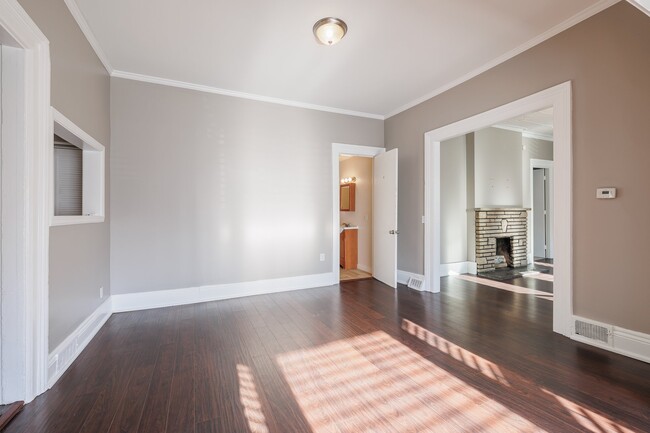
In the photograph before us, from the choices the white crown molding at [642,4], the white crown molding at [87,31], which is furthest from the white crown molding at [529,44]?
the white crown molding at [87,31]

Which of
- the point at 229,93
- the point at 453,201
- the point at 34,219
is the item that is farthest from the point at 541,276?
the point at 34,219

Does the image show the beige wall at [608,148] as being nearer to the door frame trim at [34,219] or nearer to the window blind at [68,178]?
the door frame trim at [34,219]

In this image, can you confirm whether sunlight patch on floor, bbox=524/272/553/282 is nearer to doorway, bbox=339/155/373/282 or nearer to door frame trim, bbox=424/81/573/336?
door frame trim, bbox=424/81/573/336

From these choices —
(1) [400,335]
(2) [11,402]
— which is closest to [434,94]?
(1) [400,335]

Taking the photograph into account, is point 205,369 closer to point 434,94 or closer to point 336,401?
point 336,401

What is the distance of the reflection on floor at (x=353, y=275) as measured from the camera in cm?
501

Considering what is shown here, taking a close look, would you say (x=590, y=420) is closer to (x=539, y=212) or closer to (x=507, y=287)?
(x=507, y=287)

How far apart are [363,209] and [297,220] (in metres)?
2.00

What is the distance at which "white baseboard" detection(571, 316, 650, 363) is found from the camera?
2129mm

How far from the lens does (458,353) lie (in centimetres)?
230

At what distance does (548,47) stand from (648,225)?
181cm

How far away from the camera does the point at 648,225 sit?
2.12m

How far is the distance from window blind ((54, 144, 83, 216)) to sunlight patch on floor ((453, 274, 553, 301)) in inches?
220

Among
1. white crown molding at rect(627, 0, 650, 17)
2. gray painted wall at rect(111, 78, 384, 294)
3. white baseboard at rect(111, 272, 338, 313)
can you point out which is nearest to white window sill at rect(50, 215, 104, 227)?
gray painted wall at rect(111, 78, 384, 294)
